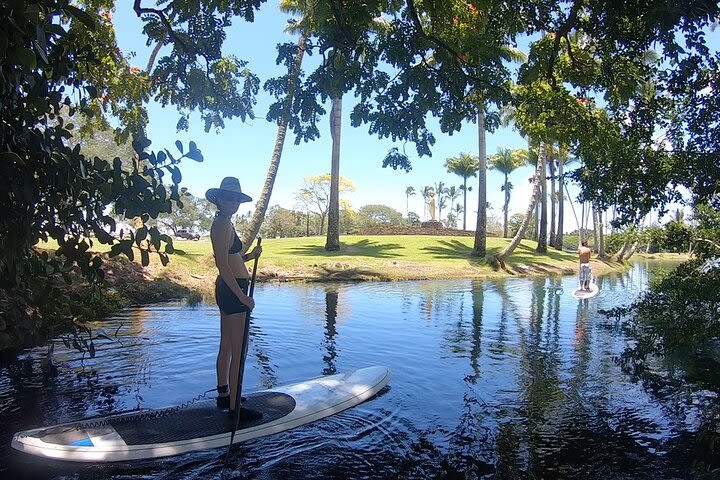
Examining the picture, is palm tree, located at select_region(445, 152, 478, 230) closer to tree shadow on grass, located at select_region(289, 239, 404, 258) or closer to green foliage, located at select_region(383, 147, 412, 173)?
tree shadow on grass, located at select_region(289, 239, 404, 258)

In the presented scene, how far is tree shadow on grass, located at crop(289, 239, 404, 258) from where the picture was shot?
2893cm

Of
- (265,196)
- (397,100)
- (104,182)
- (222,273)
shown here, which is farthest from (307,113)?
(265,196)

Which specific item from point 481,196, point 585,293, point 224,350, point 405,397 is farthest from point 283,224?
point 224,350

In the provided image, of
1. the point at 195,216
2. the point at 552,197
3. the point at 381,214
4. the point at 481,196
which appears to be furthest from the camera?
the point at 381,214

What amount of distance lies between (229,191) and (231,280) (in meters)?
0.93

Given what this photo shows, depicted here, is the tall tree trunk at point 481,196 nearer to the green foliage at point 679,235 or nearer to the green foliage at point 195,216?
the green foliage at point 679,235

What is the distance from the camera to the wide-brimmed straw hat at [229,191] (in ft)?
17.8

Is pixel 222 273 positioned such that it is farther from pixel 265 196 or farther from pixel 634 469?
pixel 265 196

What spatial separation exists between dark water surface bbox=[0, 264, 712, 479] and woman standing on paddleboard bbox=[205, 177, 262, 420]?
2.72ft

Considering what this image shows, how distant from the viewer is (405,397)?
674 centimetres

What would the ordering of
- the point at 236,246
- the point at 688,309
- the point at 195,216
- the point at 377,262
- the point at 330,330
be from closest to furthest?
the point at 236,246
the point at 688,309
the point at 330,330
the point at 377,262
the point at 195,216

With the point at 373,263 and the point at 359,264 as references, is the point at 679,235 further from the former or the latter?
the point at 373,263

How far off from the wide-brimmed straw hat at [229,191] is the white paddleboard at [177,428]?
88.3 inches

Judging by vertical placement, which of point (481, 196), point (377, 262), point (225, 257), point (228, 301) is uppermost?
point (481, 196)
